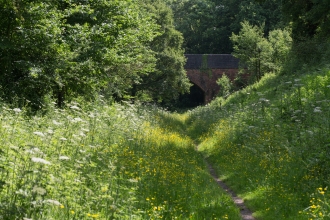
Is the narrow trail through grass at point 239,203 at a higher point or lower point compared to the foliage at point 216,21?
lower

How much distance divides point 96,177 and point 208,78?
141ft

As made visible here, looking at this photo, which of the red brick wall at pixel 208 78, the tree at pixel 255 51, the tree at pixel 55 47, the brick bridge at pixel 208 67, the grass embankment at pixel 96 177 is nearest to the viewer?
the grass embankment at pixel 96 177

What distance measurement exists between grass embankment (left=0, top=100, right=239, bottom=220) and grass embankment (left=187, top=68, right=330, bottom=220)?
2.83 ft

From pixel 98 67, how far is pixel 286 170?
7.76 m

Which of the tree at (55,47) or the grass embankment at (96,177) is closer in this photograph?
the grass embankment at (96,177)

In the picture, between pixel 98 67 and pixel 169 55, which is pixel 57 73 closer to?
pixel 98 67

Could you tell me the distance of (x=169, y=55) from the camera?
3216 centimetres

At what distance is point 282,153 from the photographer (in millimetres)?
10984

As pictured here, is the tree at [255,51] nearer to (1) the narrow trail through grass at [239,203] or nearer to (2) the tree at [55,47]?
(2) the tree at [55,47]

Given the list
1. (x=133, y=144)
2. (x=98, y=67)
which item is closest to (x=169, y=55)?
(x=98, y=67)

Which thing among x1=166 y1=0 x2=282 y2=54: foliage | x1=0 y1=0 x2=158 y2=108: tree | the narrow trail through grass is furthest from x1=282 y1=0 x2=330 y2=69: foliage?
x1=166 y1=0 x2=282 y2=54: foliage

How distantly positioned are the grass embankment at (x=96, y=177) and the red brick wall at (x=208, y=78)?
36193 millimetres

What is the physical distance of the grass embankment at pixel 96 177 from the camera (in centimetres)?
513

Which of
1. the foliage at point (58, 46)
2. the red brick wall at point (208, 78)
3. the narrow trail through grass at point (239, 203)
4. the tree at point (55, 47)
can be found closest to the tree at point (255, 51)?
the red brick wall at point (208, 78)
